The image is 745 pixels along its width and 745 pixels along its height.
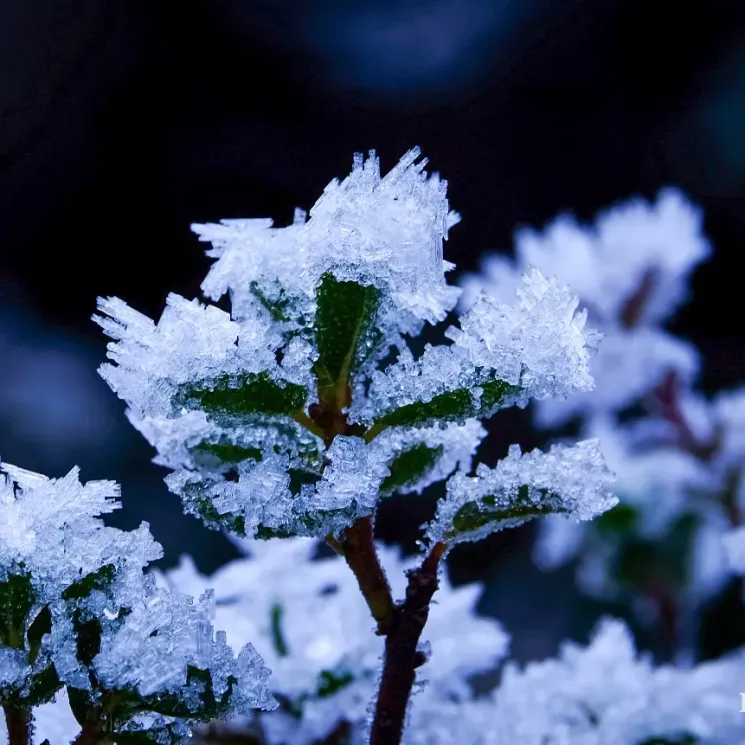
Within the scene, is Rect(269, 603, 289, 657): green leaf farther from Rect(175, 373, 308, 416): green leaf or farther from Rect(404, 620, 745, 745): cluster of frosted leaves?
Rect(175, 373, 308, 416): green leaf

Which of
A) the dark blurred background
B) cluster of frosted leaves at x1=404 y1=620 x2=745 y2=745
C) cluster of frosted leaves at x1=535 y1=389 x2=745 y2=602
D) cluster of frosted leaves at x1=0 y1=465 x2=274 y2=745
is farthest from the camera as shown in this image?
the dark blurred background

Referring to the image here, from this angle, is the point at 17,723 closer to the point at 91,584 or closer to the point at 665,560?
the point at 91,584

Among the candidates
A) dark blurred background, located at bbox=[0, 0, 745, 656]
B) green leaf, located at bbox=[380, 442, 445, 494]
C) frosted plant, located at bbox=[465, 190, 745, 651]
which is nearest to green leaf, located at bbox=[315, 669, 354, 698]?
green leaf, located at bbox=[380, 442, 445, 494]

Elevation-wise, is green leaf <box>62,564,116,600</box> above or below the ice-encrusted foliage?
below

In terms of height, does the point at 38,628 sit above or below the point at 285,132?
below

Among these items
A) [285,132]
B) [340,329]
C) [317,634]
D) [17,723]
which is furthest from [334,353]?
[285,132]

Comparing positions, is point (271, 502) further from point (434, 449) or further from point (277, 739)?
point (277, 739)

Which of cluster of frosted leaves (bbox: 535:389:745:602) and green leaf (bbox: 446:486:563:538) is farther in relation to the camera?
cluster of frosted leaves (bbox: 535:389:745:602)
